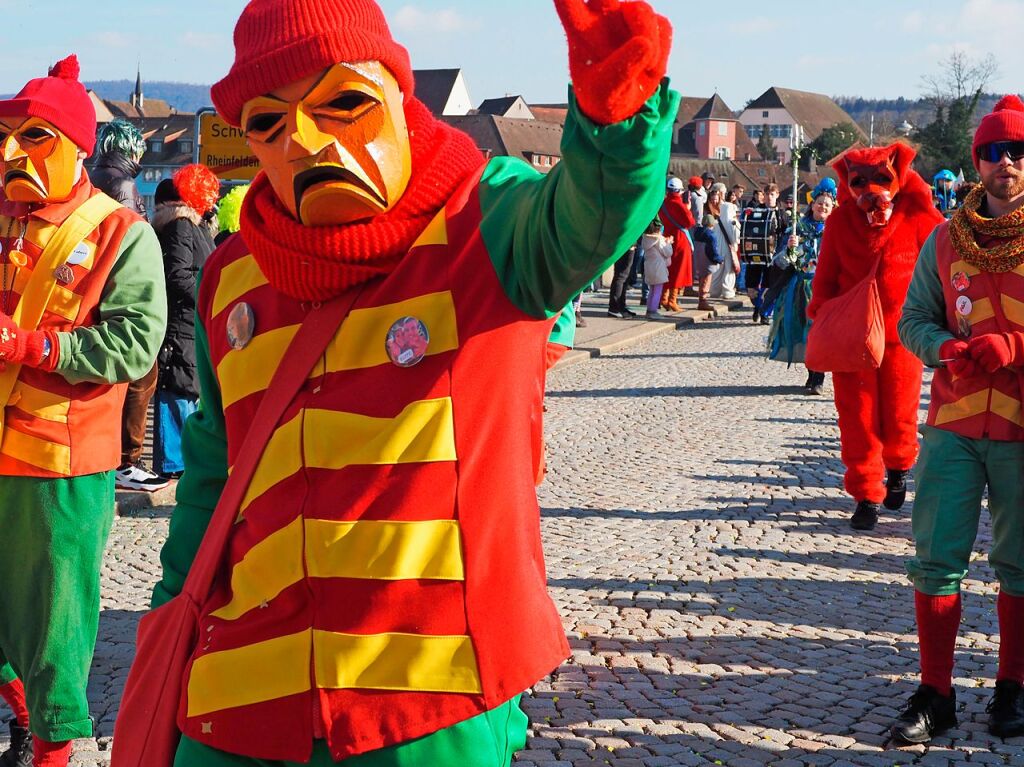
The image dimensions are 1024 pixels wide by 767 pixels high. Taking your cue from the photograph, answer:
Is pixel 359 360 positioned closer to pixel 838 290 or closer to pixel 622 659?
pixel 622 659

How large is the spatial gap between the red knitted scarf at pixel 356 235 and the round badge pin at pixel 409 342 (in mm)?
129

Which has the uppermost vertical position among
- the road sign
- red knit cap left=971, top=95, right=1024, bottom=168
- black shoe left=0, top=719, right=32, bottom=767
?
the road sign

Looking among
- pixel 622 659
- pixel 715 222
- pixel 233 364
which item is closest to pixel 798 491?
pixel 622 659

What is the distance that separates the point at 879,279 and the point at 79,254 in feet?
16.1

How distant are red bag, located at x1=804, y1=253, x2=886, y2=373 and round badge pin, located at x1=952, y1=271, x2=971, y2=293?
8.27 feet

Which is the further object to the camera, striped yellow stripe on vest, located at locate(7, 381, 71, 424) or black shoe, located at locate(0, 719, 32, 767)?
black shoe, located at locate(0, 719, 32, 767)

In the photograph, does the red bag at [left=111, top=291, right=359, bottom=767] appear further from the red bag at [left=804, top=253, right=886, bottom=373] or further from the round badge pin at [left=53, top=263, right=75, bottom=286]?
the red bag at [left=804, top=253, right=886, bottom=373]

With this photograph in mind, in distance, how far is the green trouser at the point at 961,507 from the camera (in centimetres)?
499

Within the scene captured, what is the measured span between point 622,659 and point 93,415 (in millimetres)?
2432

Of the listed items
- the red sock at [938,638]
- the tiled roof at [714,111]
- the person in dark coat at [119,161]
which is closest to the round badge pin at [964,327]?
the red sock at [938,638]

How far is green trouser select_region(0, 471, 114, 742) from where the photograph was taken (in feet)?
14.3

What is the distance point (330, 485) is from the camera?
241 centimetres

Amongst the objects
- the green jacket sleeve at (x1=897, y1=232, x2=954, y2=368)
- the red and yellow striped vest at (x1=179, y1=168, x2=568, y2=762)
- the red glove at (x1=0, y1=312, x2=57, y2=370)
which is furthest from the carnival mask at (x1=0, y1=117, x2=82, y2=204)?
the green jacket sleeve at (x1=897, y1=232, x2=954, y2=368)

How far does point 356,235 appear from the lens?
2.44 m
